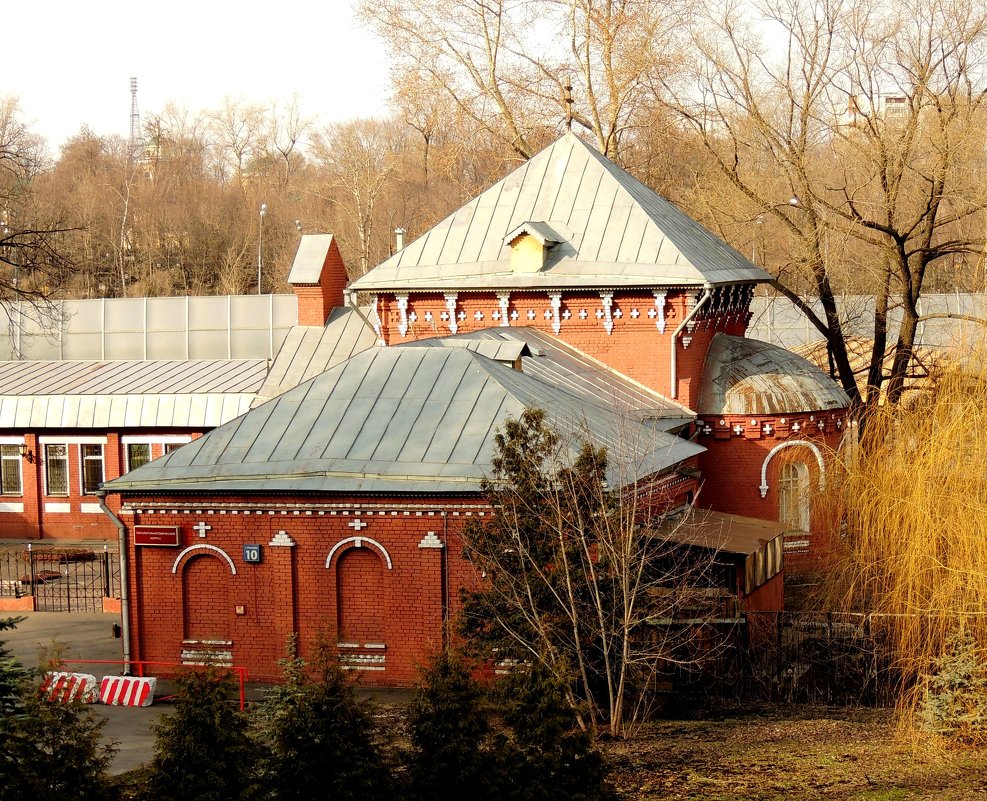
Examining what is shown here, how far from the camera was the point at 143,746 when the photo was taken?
15.0 m

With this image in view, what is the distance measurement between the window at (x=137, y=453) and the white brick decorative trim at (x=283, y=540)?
14055mm

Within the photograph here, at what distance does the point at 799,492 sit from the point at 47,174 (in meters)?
62.4

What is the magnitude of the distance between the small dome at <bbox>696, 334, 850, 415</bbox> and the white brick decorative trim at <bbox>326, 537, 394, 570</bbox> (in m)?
9.04

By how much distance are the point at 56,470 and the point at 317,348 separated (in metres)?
6.66

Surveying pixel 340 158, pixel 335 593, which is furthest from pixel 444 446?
pixel 340 158

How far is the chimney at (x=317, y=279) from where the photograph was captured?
31.1 m

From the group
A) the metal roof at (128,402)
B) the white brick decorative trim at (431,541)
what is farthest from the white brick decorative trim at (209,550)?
the metal roof at (128,402)

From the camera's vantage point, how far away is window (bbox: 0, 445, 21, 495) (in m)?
30.8

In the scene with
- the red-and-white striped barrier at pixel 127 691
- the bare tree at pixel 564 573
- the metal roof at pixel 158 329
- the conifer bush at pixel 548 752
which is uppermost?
the metal roof at pixel 158 329

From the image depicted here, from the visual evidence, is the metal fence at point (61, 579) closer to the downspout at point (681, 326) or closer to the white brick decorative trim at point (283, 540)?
the white brick decorative trim at point (283, 540)

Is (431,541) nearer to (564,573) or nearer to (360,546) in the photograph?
(360,546)

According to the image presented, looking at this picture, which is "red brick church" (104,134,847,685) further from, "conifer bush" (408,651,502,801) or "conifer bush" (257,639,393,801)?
"conifer bush" (408,651,502,801)

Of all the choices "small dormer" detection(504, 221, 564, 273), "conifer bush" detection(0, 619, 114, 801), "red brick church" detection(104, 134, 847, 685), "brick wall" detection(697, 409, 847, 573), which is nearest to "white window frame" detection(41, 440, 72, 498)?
"red brick church" detection(104, 134, 847, 685)

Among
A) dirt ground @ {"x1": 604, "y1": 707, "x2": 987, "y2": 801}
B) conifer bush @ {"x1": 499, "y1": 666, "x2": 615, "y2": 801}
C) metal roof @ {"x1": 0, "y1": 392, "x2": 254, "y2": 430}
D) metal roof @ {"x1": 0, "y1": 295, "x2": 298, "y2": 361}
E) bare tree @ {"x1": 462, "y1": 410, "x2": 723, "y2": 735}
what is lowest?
dirt ground @ {"x1": 604, "y1": 707, "x2": 987, "y2": 801}
